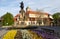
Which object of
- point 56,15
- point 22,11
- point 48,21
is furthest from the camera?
point 56,15

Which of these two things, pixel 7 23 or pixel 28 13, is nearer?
pixel 7 23

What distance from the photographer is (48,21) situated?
110375mm

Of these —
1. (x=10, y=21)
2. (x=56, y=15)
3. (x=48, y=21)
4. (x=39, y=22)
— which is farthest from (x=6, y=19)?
(x=56, y=15)

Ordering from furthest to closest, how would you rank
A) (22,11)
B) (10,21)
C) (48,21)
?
1. (48,21)
2. (10,21)
3. (22,11)

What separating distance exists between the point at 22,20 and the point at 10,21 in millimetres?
9460

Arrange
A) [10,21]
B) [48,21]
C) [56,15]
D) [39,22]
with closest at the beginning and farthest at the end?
[10,21], [39,22], [48,21], [56,15]

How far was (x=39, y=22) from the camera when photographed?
102938 mm

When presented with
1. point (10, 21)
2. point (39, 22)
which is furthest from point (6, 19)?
point (39, 22)

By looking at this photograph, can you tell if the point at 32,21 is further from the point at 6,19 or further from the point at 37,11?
the point at 6,19

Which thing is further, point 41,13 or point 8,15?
point 41,13

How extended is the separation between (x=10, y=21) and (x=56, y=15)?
4183 cm

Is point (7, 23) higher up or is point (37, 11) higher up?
point (37, 11)

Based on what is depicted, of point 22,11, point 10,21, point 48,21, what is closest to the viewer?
point 22,11

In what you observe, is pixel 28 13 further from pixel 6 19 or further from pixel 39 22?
pixel 6 19
